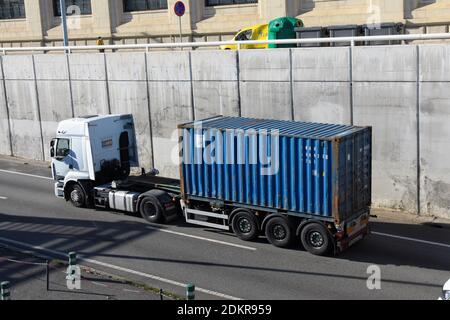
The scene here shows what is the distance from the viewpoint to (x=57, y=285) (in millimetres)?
14578

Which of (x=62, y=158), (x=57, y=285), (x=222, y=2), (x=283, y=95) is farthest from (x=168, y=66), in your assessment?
(x=222, y=2)

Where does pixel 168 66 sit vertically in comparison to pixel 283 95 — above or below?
above

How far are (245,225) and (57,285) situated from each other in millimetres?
5598

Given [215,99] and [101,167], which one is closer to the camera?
[101,167]

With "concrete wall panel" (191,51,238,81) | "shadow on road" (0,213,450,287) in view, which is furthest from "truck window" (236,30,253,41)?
"shadow on road" (0,213,450,287)

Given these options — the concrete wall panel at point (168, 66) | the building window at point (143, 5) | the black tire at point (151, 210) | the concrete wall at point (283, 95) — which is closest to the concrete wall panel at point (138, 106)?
the concrete wall at point (283, 95)

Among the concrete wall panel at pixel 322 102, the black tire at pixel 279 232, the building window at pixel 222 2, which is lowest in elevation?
the black tire at pixel 279 232

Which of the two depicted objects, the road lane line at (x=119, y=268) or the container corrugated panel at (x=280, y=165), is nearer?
the road lane line at (x=119, y=268)

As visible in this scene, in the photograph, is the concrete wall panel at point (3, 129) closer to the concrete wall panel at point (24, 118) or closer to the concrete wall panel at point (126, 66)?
the concrete wall panel at point (24, 118)

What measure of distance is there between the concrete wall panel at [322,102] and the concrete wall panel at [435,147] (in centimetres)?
263

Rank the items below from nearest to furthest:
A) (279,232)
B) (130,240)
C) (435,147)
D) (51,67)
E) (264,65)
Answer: (279,232), (130,240), (435,147), (264,65), (51,67)

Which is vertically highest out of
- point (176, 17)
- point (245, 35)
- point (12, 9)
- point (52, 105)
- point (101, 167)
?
point (12, 9)

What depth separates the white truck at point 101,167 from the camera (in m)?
20.5

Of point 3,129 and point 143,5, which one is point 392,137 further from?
point 143,5
